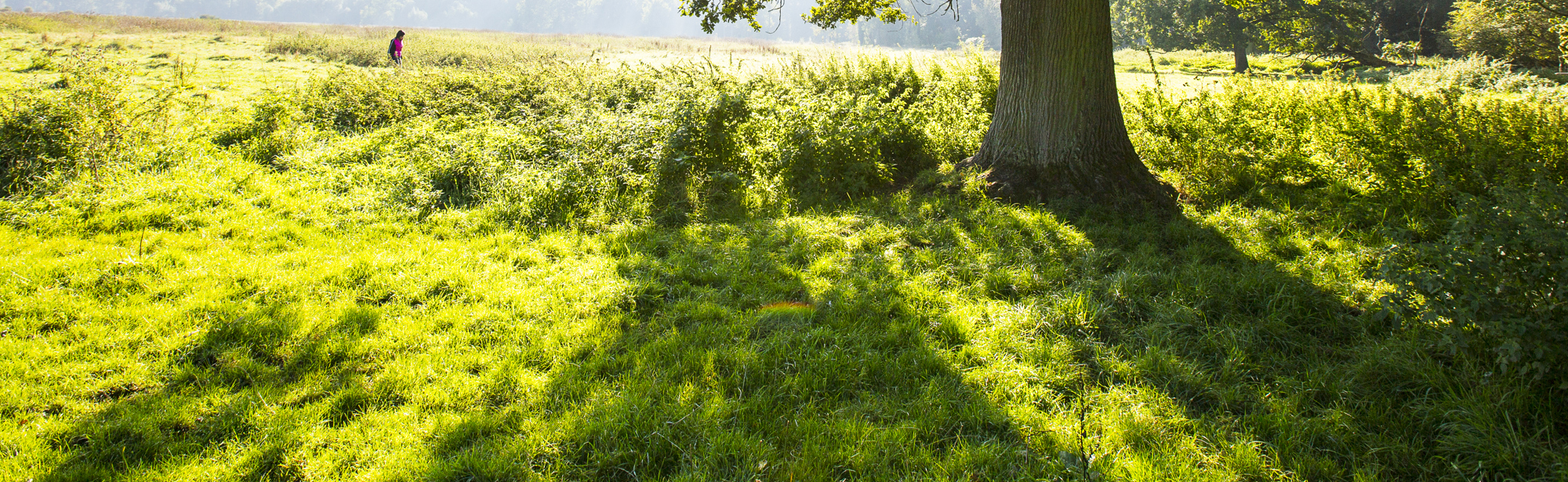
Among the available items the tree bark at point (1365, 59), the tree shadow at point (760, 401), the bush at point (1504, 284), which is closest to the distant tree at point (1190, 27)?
the tree bark at point (1365, 59)

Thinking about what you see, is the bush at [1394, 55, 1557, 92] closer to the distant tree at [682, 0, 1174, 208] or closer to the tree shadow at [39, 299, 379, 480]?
the distant tree at [682, 0, 1174, 208]

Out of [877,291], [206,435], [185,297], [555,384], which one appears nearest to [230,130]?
[185,297]

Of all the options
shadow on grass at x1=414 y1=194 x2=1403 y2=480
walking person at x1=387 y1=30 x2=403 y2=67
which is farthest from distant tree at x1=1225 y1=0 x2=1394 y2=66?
walking person at x1=387 y1=30 x2=403 y2=67

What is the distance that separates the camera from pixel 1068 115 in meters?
6.69

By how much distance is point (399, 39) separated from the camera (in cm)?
1948

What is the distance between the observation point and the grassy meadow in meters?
3.00

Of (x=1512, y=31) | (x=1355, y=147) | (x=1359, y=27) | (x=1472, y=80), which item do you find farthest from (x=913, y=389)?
(x=1359, y=27)

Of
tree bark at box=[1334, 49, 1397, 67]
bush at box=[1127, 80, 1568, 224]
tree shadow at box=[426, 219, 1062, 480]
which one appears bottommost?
tree shadow at box=[426, 219, 1062, 480]

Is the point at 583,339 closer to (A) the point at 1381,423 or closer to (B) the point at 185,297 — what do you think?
(B) the point at 185,297

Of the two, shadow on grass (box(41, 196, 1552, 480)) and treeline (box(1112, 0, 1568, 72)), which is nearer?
shadow on grass (box(41, 196, 1552, 480))

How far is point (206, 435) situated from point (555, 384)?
161 centimetres

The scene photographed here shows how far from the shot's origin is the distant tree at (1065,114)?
6504 mm

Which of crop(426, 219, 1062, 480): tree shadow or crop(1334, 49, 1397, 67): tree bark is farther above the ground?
crop(1334, 49, 1397, 67): tree bark

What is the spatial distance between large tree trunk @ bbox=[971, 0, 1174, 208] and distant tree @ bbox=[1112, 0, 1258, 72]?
2872 centimetres
